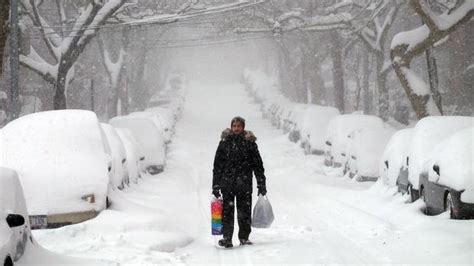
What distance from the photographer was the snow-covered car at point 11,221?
623cm

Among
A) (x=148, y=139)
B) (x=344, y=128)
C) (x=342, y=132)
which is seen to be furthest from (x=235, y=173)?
(x=148, y=139)

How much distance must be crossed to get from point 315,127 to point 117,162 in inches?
551

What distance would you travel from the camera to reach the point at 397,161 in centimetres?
1498

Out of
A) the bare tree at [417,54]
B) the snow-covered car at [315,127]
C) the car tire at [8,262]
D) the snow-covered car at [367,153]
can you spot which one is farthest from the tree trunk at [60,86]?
the car tire at [8,262]

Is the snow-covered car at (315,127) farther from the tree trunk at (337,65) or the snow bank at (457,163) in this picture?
the snow bank at (457,163)

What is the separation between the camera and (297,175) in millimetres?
21875

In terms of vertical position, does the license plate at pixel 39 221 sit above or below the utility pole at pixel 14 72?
below

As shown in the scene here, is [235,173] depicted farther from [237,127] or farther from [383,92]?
[383,92]

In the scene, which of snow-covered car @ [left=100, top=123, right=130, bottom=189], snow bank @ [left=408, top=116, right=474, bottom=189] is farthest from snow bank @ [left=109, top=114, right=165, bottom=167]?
snow bank @ [left=408, top=116, right=474, bottom=189]

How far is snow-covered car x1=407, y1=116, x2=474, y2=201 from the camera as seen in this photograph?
12.8 m

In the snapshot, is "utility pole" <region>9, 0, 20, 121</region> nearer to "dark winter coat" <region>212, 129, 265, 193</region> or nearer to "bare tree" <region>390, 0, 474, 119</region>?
"dark winter coat" <region>212, 129, 265, 193</region>

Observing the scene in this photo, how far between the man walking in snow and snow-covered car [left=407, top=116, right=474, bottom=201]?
3924 mm

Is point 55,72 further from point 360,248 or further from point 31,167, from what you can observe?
point 360,248

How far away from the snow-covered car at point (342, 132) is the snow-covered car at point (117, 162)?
794 cm
